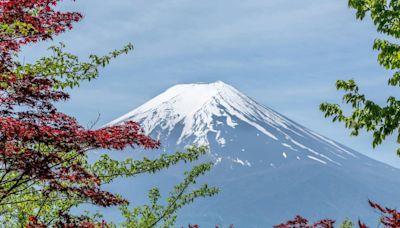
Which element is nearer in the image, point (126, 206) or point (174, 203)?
point (126, 206)

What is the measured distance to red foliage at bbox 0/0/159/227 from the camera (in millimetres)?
8617

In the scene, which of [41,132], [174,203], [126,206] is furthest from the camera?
[174,203]

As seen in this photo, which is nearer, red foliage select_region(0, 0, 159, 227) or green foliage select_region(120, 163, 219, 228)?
red foliage select_region(0, 0, 159, 227)

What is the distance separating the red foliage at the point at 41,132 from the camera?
8617 millimetres

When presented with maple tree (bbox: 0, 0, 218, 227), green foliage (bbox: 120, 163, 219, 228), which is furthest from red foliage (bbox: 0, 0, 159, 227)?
green foliage (bbox: 120, 163, 219, 228)

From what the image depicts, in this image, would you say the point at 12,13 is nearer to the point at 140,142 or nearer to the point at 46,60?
the point at 46,60

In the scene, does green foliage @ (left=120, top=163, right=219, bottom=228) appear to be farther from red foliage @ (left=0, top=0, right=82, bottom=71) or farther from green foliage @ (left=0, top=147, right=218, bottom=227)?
red foliage @ (left=0, top=0, right=82, bottom=71)

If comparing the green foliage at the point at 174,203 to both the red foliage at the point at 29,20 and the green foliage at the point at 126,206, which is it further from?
the red foliage at the point at 29,20

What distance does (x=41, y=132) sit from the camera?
8586 millimetres

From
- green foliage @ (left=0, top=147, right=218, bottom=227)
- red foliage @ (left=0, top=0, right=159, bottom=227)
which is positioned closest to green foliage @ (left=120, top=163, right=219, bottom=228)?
green foliage @ (left=0, top=147, right=218, bottom=227)

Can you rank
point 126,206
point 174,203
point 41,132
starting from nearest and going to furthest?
point 41,132 < point 126,206 < point 174,203

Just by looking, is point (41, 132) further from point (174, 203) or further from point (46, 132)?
point (174, 203)

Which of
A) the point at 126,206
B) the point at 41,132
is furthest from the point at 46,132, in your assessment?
the point at 126,206

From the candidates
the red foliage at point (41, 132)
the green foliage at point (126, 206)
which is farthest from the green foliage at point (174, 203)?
the red foliage at point (41, 132)
